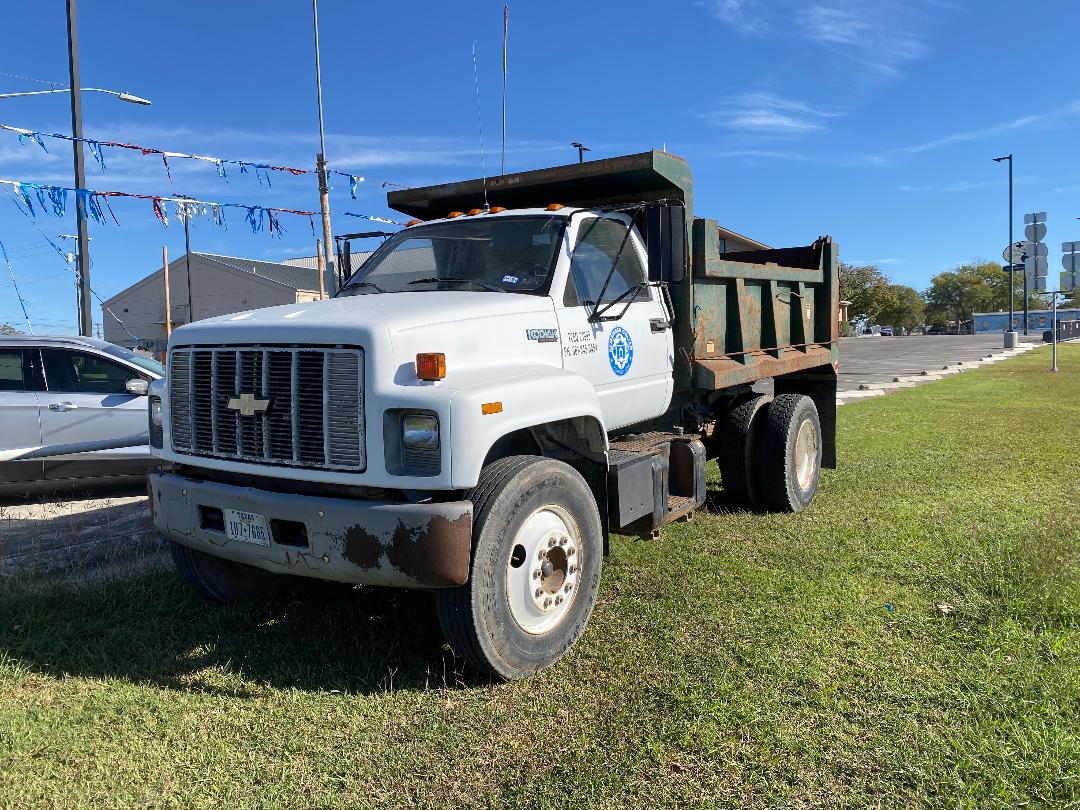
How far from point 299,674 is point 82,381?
526 cm

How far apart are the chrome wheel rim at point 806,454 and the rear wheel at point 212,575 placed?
4.57m

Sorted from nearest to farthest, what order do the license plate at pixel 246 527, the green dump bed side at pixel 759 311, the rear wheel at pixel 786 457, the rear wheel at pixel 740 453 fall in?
1. the license plate at pixel 246 527
2. the green dump bed side at pixel 759 311
3. the rear wheel at pixel 786 457
4. the rear wheel at pixel 740 453

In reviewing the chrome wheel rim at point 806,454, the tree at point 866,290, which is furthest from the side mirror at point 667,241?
the tree at point 866,290

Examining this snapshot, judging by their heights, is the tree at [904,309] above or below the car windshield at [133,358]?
above

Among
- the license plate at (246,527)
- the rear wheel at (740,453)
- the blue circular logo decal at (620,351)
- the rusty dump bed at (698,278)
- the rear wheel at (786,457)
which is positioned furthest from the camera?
the rear wheel at (740,453)

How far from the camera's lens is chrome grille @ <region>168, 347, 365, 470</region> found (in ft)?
11.8

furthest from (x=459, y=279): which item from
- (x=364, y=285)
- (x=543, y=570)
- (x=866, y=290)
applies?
(x=866, y=290)

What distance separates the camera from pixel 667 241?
477cm

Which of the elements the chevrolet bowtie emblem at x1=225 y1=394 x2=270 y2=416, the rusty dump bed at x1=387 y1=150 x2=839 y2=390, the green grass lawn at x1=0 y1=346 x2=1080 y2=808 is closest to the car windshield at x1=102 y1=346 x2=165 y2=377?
the rusty dump bed at x1=387 y1=150 x2=839 y2=390

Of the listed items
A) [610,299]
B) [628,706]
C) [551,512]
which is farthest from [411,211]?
[628,706]

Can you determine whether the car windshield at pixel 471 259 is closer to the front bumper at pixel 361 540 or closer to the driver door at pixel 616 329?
the driver door at pixel 616 329

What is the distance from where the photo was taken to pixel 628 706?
3525mm

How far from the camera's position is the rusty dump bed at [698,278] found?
564 cm

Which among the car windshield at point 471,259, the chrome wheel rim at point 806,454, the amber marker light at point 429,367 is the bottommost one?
the chrome wheel rim at point 806,454
